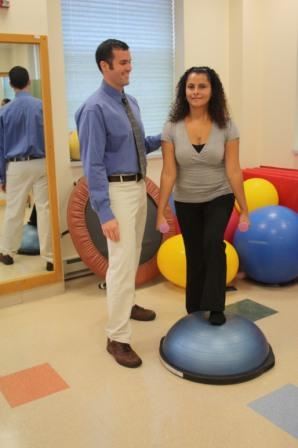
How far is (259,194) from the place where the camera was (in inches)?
169

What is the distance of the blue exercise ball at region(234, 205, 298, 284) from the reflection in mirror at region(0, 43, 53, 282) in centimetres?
156

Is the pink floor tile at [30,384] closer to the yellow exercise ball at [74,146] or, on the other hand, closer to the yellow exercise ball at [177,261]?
the yellow exercise ball at [177,261]

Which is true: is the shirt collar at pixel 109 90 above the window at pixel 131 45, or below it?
below

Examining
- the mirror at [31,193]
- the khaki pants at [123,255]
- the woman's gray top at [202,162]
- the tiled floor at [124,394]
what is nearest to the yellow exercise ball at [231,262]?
the tiled floor at [124,394]

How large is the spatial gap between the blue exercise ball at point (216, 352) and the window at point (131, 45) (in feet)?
8.05

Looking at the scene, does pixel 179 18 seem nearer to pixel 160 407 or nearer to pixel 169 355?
pixel 169 355

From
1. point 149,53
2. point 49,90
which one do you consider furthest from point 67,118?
point 149,53

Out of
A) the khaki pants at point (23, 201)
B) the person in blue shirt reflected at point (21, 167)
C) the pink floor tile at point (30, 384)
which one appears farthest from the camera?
the khaki pants at point (23, 201)

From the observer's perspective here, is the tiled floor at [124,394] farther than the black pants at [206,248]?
No

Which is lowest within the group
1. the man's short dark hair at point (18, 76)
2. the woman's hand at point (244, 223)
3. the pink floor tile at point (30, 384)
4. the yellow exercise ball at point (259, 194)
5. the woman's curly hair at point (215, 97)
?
the pink floor tile at point (30, 384)

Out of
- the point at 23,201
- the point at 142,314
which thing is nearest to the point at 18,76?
the point at 23,201

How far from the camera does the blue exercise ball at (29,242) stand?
3912 mm

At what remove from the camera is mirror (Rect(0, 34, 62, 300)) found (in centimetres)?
351

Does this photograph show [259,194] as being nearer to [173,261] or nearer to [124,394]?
[173,261]
